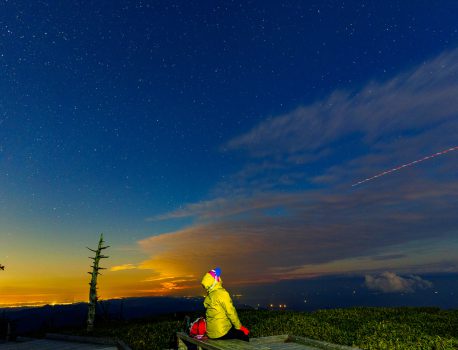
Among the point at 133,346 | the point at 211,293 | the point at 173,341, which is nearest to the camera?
the point at 211,293

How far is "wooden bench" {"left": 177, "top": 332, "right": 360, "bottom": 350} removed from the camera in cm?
902

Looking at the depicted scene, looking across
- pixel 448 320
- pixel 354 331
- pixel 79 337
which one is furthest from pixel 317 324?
pixel 79 337

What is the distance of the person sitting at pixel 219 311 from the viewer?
31.8 ft

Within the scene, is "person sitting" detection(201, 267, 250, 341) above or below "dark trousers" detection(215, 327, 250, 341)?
above

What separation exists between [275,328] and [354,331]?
11.1ft

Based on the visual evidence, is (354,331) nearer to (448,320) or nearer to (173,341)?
(448,320)

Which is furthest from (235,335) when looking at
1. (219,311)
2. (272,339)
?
(272,339)

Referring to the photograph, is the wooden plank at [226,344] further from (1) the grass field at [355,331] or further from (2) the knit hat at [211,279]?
(1) the grass field at [355,331]

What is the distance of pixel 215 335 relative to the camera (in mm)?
9883

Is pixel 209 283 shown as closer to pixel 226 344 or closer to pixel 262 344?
pixel 226 344

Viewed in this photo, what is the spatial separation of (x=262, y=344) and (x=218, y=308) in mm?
5892

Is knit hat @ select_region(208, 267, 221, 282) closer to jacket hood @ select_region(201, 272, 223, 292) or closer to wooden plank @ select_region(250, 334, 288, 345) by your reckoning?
jacket hood @ select_region(201, 272, 223, 292)

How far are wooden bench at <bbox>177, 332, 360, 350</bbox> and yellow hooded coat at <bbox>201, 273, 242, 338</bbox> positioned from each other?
11.7 inches

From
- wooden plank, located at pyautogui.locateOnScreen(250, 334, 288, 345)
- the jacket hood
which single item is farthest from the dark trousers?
wooden plank, located at pyautogui.locateOnScreen(250, 334, 288, 345)
